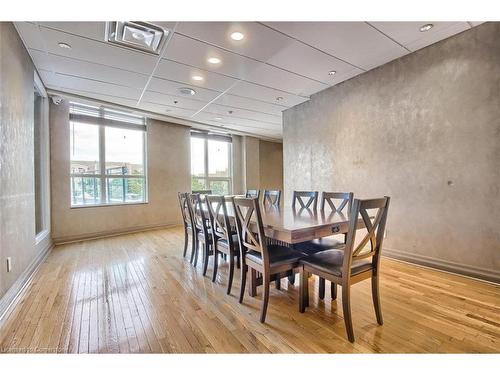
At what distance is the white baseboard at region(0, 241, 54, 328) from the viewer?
6.72ft

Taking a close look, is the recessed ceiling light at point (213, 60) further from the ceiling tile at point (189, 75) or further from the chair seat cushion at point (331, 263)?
the chair seat cushion at point (331, 263)

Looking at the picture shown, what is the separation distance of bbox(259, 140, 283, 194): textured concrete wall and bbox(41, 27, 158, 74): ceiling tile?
17.9 feet

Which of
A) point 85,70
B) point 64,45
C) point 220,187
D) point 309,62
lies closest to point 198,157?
point 220,187

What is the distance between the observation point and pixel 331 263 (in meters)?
1.87

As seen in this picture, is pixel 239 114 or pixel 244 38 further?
pixel 239 114

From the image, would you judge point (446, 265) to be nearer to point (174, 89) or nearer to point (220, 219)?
point (220, 219)

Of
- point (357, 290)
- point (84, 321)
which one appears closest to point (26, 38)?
point (84, 321)

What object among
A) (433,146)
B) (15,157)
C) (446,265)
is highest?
(433,146)

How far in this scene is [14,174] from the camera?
2.40 meters

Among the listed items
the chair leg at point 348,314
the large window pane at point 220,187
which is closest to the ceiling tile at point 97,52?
the chair leg at point 348,314

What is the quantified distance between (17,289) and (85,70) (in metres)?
2.78

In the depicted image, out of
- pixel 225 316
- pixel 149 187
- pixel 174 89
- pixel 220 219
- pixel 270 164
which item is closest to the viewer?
pixel 225 316
